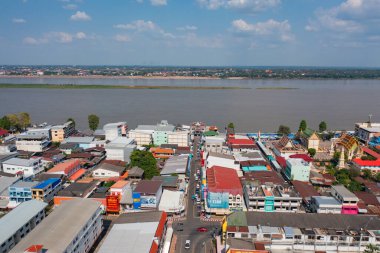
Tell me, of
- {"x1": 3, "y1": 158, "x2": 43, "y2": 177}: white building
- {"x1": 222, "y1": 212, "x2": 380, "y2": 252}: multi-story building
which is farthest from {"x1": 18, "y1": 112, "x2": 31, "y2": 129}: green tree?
{"x1": 222, "y1": 212, "x2": 380, "y2": 252}: multi-story building

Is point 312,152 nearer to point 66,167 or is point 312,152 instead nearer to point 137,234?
point 137,234

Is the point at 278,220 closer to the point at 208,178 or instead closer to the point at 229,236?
the point at 229,236

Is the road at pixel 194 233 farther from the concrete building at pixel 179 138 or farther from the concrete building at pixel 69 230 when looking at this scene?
the concrete building at pixel 179 138

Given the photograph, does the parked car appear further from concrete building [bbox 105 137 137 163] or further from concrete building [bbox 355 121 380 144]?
concrete building [bbox 355 121 380 144]

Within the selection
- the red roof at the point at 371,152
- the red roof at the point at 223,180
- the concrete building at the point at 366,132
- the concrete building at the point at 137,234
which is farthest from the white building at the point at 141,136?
the concrete building at the point at 366,132

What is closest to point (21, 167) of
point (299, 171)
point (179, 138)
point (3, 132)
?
point (179, 138)
